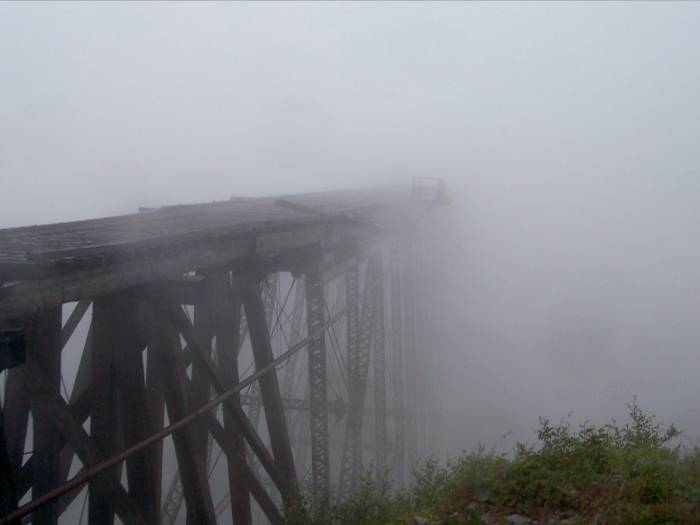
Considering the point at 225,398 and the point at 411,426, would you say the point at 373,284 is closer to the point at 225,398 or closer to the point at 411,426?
the point at 411,426

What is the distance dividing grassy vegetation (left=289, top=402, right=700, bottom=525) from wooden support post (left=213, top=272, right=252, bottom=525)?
1132 mm

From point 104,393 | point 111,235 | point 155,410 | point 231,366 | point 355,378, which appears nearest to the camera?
point 104,393

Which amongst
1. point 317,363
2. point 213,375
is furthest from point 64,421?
point 317,363

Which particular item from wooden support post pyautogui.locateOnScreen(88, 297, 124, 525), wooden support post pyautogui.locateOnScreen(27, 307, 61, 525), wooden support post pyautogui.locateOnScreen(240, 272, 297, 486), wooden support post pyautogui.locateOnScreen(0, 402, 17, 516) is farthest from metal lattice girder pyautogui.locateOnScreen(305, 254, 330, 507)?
wooden support post pyautogui.locateOnScreen(0, 402, 17, 516)

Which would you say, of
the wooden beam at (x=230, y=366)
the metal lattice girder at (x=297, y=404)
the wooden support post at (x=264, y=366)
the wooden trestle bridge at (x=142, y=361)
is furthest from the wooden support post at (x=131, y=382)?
the metal lattice girder at (x=297, y=404)

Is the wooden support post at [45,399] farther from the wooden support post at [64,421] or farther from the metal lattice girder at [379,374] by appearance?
the metal lattice girder at [379,374]

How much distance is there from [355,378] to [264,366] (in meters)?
4.16

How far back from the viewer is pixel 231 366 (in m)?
5.71

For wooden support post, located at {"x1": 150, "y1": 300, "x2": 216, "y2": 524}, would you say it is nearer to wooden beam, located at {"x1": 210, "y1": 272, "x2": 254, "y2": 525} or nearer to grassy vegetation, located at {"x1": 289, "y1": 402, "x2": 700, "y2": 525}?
grassy vegetation, located at {"x1": 289, "y1": 402, "x2": 700, "y2": 525}

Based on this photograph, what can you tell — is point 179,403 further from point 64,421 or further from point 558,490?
point 558,490

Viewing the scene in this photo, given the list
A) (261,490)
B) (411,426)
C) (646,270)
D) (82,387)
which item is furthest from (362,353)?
(646,270)

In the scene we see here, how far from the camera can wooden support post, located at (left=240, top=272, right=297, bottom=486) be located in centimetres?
604

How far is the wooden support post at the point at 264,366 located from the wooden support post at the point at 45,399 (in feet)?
5.99

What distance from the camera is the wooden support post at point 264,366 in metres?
6.04
